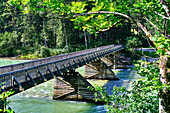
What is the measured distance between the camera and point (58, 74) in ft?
49.5

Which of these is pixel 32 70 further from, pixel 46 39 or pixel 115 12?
pixel 46 39

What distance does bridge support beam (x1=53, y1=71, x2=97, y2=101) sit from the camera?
18266 millimetres

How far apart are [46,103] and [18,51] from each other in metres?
42.3

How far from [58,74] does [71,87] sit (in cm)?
388

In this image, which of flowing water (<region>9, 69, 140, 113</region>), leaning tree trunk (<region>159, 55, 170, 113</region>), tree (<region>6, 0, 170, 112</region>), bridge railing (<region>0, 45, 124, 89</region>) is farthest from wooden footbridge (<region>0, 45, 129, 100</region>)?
leaning tree trunk (<region>159, 55, 170, 113</region>)

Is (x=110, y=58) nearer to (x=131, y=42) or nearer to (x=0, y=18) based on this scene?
(x=131, y=42)

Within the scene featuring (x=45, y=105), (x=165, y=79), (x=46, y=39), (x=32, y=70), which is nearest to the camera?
(x=165, y=79)

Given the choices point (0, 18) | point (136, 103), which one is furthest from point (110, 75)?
point (0, 18)

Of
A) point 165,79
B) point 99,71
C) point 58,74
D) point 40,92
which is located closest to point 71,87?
point 58,74

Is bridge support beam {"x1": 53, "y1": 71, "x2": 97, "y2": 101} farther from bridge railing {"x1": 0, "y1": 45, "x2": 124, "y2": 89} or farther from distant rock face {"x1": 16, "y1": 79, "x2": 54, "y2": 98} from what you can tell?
distant rock face {"x1": 16, "y1": 79, "x2": 54, "y2": 98}

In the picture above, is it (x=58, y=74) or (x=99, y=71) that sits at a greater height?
(x=58, y=74)

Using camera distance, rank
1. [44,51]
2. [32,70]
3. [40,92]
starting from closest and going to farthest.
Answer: [32,70] < [40,92] < [44,51]

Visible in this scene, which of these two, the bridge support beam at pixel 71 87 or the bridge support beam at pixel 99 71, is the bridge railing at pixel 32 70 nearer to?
the bridge support beam at pixel 71 87

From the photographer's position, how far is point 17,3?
496 cm
